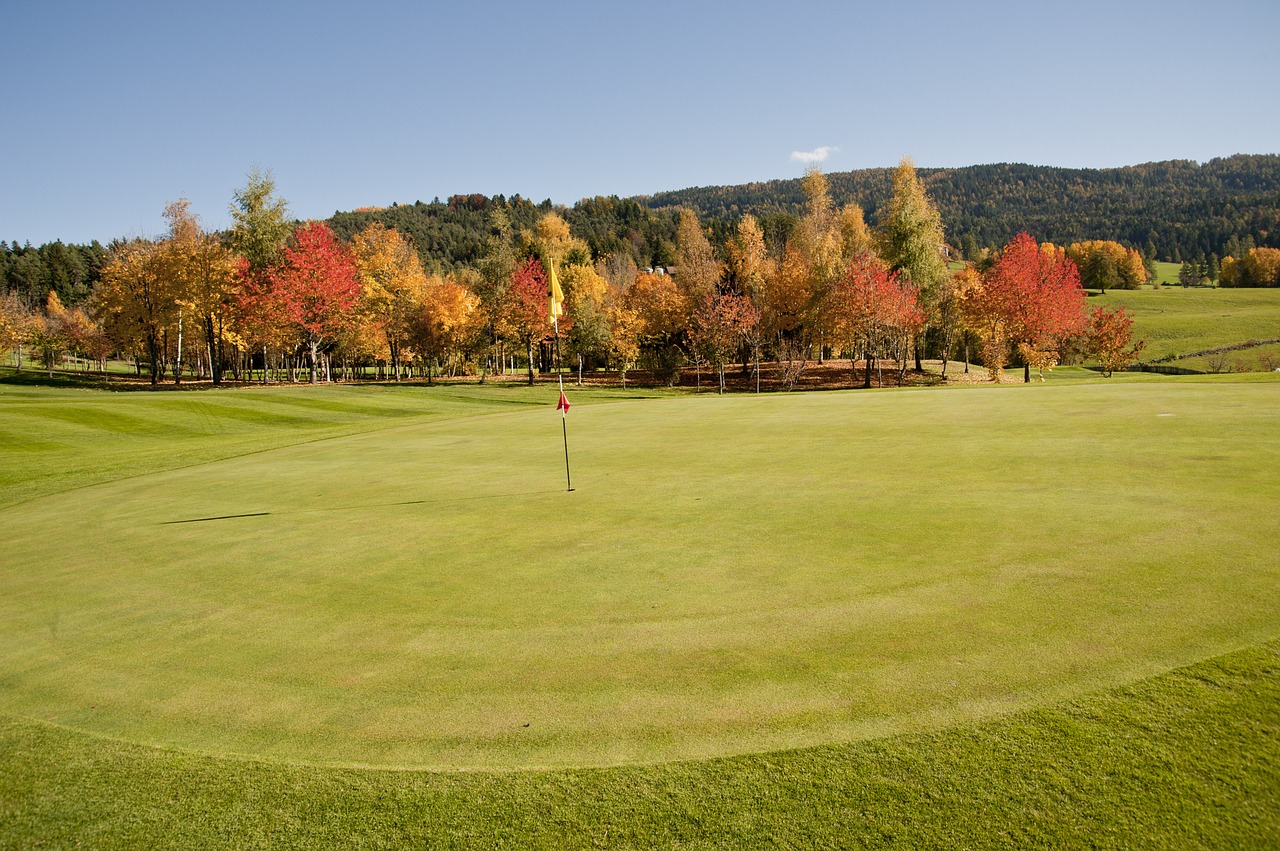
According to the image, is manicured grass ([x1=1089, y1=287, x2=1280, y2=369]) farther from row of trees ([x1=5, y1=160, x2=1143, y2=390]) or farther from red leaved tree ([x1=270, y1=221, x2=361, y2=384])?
red leaved tree ([x1=270, y1=221, x2=361, y2=384])

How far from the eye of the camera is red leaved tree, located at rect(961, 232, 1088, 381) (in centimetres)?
5191

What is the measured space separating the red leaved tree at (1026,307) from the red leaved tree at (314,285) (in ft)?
161

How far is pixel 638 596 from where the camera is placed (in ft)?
23.3

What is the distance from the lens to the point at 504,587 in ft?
24.9

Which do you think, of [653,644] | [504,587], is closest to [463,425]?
[504,587]

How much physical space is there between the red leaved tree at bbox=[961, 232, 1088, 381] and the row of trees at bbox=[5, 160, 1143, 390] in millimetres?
149

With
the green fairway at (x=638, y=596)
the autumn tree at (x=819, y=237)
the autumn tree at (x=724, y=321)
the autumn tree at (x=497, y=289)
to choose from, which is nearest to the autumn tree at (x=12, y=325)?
the autumn tree at (x=497, y=289)

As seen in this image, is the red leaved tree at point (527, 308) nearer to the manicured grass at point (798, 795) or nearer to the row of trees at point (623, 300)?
the row of trees at point (623, 300)

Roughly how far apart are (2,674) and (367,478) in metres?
8.80

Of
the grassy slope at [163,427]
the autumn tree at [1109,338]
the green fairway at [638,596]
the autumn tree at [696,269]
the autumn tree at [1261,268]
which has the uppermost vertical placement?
the autumn tree at [1261,268]

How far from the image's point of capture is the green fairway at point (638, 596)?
16.2ft

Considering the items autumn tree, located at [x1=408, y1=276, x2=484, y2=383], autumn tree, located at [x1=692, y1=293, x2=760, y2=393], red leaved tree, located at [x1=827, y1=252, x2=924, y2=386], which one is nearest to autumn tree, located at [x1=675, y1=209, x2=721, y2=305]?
autumn tree, located at [x1=692, y1=293, x2=760, y2=393]

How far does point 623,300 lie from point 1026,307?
39.1 meters

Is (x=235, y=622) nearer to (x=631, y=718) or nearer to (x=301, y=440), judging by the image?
(x=631, y=718)
